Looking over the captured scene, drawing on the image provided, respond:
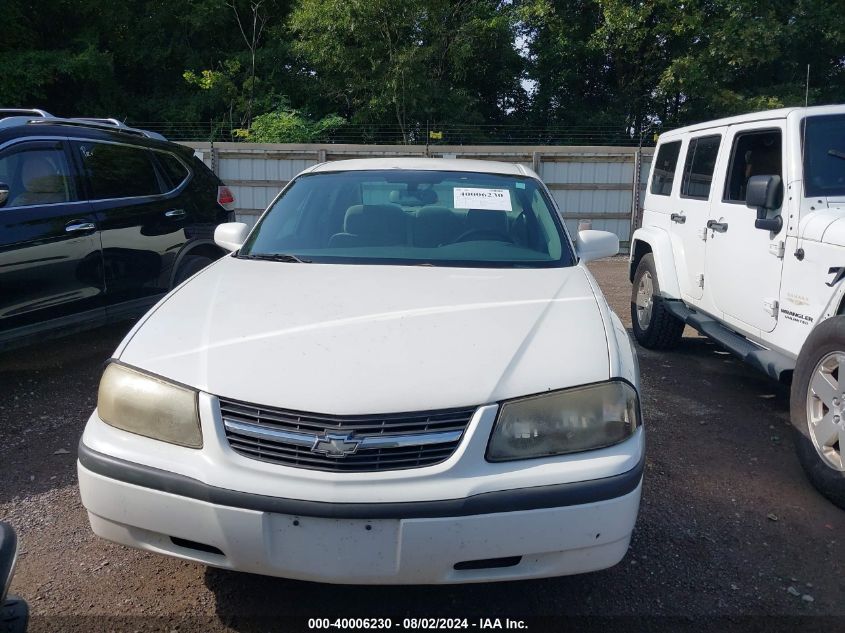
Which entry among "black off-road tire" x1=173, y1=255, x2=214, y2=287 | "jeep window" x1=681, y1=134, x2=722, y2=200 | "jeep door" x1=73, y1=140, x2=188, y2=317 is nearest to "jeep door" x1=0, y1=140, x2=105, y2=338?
"jeep door" x1=73, y1=140, x2=188, y2=317

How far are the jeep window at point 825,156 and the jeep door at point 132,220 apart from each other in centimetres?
452

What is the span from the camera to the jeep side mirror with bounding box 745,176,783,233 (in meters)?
4.09

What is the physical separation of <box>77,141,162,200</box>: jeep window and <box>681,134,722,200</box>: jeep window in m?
4.23

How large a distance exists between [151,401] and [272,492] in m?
0.52

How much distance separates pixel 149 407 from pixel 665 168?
5.42 m

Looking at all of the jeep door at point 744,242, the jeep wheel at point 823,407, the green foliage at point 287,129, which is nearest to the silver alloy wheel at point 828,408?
the jeep wheel at point 823,407

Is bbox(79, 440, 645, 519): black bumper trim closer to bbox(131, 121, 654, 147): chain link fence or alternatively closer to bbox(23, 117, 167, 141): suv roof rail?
bbox(23, 117, 167, 141): suv roof rail

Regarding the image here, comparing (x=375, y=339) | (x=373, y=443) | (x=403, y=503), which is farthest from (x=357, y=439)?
(x=375, y=339)

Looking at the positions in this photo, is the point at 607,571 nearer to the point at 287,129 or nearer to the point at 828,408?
the point at 828,408

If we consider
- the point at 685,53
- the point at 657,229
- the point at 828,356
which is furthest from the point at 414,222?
the point at 685,53

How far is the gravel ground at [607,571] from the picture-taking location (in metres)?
2.52

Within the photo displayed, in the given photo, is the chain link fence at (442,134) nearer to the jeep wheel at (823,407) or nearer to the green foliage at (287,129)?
the green foliage at (287,129)

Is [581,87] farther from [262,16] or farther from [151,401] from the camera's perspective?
[151,401]

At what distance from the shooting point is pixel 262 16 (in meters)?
20.4
